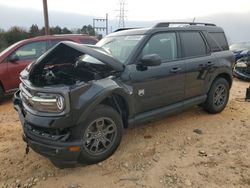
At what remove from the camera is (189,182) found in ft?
11.5

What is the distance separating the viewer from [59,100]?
133 inches

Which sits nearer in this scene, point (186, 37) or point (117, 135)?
point (117, 135)

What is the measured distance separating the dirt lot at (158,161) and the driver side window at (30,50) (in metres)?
2.96

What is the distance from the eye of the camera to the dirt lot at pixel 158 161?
11.6ft

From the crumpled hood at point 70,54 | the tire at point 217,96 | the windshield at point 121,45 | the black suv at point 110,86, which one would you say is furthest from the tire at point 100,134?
the tire at point 217,96

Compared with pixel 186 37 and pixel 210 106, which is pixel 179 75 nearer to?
pixel 186 37

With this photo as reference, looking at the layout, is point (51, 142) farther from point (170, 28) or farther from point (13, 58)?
point (13, 58)

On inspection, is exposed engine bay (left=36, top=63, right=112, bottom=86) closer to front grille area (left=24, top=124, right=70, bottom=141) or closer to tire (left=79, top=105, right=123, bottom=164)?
tire (left=79, top=105, right=123, bottom=164)

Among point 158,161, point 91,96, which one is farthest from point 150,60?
point 158,161

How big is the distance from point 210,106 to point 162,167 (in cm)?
246

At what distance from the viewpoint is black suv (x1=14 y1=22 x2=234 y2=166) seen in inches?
135

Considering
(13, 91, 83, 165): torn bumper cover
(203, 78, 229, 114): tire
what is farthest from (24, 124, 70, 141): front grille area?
(203, 78, 229, 114): tire

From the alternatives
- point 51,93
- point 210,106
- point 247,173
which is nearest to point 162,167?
point 247,173

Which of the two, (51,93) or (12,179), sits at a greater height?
(51,93)
